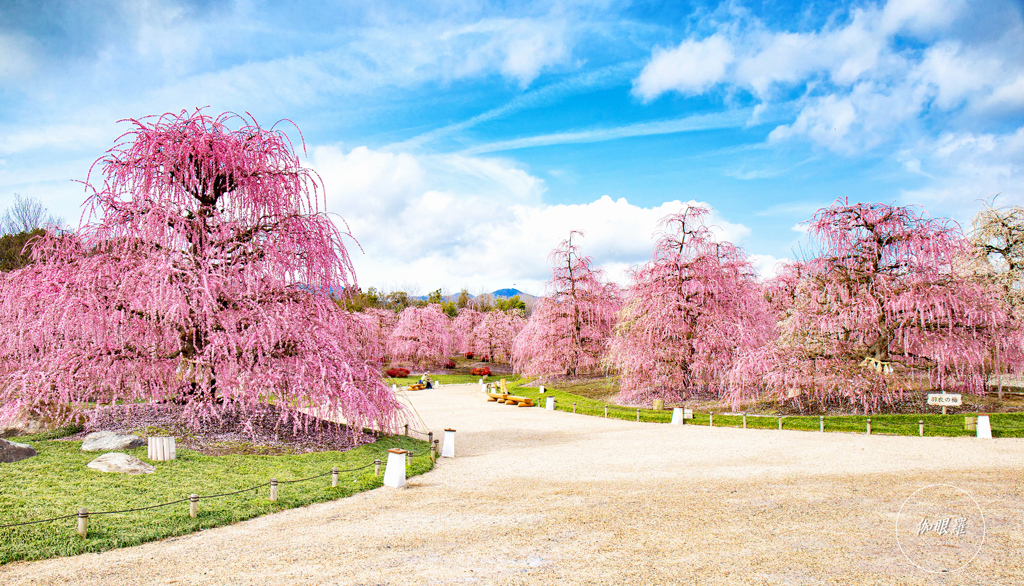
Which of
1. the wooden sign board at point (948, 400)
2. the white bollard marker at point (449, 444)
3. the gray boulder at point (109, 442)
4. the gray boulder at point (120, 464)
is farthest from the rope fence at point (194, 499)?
the wooden sign board at point (948, 400)

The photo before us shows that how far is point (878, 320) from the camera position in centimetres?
1958

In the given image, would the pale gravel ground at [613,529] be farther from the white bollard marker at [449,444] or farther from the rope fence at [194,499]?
the white bollard marker at [449,444]

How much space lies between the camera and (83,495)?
339 inches

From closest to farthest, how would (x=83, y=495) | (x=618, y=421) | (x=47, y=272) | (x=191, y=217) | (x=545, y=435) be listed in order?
(x=83, y=495) → (x=47, y=272) → (x=191, y=217) → (x=545, y=435) → (x=618, y=421)

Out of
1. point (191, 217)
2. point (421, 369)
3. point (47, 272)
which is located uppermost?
point (191, 217)

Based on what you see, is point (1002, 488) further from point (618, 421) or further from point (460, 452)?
point (618, 421)

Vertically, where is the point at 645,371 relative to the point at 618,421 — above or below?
above

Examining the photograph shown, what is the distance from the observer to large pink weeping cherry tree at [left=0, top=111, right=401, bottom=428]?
1209 cm

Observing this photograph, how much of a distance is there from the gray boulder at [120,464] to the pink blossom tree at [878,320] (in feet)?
54.6

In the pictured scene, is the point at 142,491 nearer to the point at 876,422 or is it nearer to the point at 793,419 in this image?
the point at 793,419

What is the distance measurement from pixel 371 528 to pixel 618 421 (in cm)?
1371

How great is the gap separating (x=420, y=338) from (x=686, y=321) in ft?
97.7

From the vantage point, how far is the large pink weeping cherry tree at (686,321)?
2289 cm

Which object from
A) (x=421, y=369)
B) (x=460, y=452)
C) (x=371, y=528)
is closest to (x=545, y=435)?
(x=460, y=452)
